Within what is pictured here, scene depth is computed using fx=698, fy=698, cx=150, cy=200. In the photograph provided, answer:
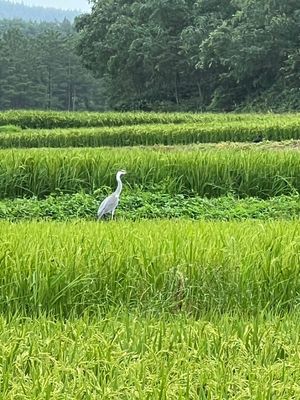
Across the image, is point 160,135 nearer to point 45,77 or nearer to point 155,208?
point 155,208

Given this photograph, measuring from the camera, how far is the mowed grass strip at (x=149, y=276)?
3.79 m

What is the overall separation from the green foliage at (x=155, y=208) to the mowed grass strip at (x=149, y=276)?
2.92 m

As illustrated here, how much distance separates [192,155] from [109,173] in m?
1.13

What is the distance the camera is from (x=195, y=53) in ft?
107

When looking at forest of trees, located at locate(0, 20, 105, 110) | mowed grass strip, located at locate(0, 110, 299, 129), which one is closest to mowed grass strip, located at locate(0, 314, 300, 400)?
mowed grass strip, located at locate(0, 110, 299, 129)

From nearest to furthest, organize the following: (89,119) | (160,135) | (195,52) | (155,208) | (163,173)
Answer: (155,208)
(163,173)
(160,135)
(89,119)
(195,52)

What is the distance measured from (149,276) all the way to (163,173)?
5259 millimetres

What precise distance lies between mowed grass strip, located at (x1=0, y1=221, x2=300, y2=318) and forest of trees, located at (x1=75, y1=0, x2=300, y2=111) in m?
24.9

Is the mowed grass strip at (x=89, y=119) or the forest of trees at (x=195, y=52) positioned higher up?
the forest of trees at (x=195, y=52)

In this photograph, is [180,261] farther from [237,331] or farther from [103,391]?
[103,391]

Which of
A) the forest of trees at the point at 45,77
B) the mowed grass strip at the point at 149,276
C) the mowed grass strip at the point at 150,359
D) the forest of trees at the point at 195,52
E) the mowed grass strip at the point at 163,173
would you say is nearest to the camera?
the mowed grass strip at the point at 150,359

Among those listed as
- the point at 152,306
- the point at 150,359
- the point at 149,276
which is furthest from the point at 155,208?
the point at 150,359

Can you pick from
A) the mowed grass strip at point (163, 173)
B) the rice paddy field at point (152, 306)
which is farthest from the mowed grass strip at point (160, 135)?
the rice paddy field at point (152, 306)

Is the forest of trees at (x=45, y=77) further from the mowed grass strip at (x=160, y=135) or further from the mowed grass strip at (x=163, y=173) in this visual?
the mowed grass strip at (x=163, y=173)
